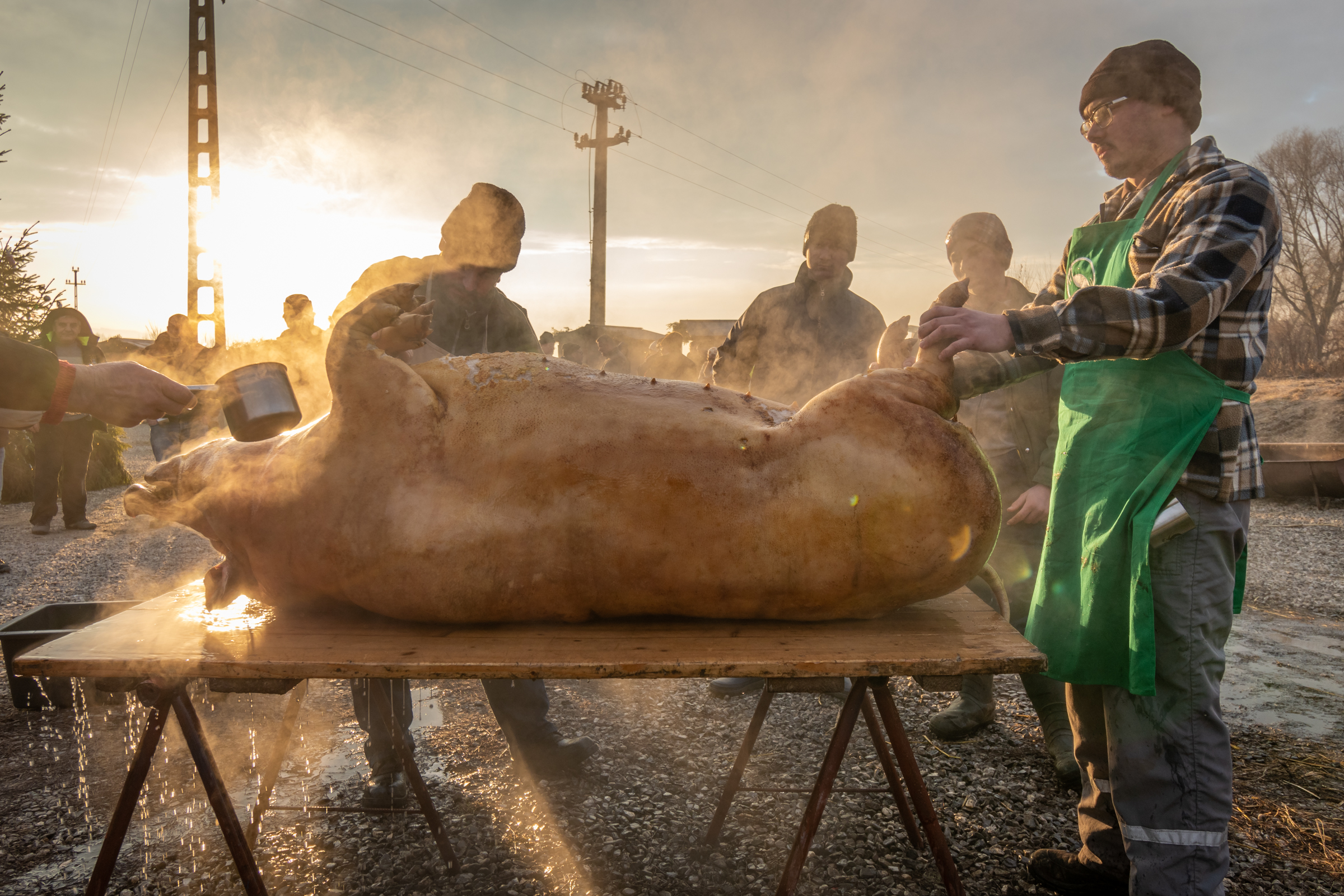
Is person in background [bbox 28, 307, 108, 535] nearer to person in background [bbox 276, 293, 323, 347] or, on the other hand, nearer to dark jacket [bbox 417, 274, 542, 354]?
person in background [bbox 276, 293, 323, 347]

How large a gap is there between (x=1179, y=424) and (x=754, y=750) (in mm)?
2155

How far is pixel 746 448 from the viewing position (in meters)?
1.87

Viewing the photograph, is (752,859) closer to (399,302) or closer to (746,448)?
(746,448)

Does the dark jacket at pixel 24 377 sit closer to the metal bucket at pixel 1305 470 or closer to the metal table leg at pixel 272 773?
→ the metal table leg at pixel 272 773

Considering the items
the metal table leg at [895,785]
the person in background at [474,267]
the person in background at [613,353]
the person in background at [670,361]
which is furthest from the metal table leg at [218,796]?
the person in background at [613,353]

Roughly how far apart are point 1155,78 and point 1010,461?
70.9 inches

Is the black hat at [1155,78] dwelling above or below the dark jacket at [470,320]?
above

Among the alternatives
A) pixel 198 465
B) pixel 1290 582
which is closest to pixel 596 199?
pixel 1290 582

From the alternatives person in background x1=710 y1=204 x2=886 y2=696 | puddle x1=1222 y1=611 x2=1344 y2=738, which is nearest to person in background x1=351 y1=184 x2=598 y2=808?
person in background x1=710 y1=204 x2=886 y2=696

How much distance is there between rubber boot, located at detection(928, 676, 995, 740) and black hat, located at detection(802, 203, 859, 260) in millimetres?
2406

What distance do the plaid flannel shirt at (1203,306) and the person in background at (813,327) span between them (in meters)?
2.26

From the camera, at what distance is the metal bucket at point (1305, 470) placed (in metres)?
8.60

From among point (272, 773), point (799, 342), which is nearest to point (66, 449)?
point (272, 773)

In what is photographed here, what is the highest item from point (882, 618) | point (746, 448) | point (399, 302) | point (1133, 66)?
point (1133, 66)
